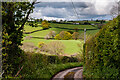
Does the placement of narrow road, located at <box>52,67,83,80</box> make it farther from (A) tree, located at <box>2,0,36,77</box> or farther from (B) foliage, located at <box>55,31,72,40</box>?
(A) tree, located at <box>2,0,36,77</box>

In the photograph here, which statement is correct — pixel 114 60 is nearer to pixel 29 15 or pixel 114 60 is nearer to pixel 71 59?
pixel 29 15

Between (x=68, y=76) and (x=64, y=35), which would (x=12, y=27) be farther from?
(x=64, y=35)

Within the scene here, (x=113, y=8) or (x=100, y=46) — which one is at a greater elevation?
(x=113, y=8)

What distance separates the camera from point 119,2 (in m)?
4.41

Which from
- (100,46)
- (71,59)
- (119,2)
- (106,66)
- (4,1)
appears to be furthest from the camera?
(71,59)

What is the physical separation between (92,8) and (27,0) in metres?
2.51

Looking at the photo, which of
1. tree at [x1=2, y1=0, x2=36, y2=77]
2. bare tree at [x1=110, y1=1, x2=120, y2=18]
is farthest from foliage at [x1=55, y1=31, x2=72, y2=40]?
tree at [x1=2, y1=0, x2=36, y2=77]

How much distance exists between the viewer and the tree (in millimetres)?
3246

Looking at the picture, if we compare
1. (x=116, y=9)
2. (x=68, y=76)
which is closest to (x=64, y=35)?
(x=68, y=76)

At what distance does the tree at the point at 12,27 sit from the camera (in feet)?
10.6

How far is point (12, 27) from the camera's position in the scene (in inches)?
138

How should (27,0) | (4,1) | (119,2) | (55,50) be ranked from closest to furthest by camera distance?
1. (4,1)
2. (27,0)
3. (119,2)
4. (55,50)

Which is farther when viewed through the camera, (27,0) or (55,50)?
(55,50)

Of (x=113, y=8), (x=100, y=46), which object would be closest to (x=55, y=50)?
(x=100, y=46)
